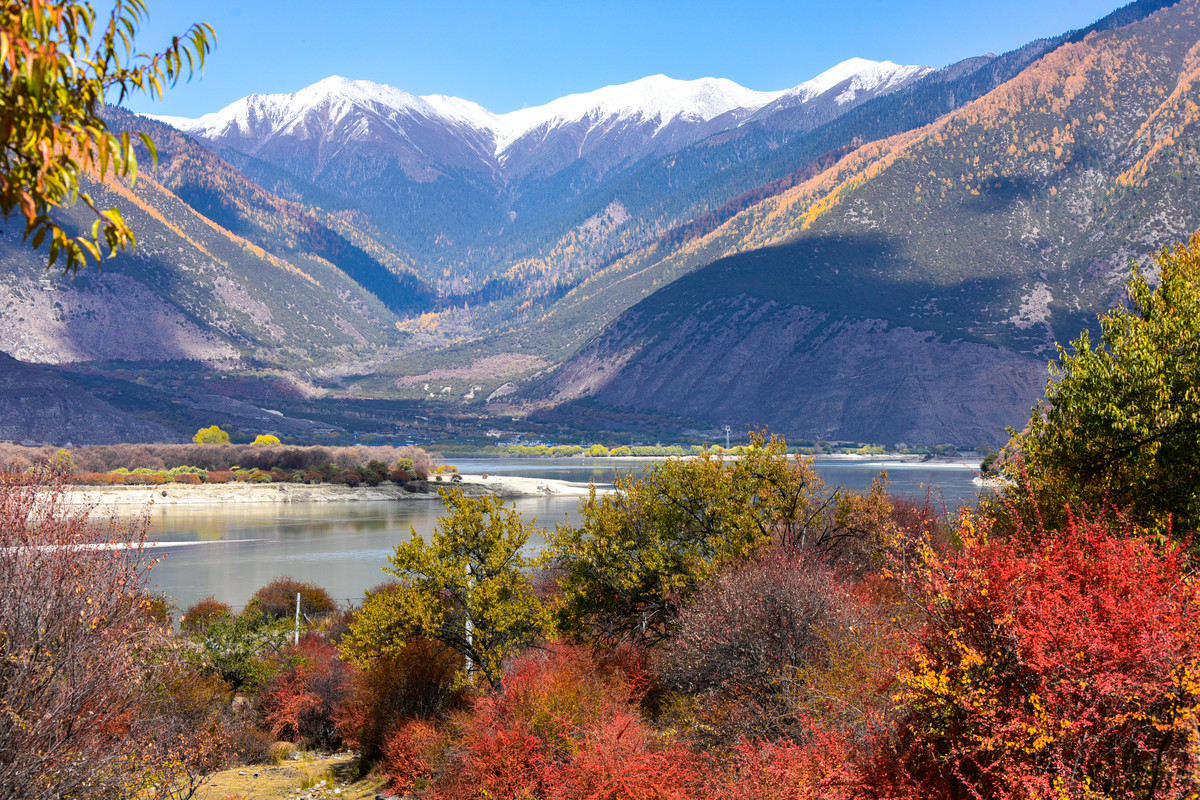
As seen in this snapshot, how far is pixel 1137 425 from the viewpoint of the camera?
56.6 ft

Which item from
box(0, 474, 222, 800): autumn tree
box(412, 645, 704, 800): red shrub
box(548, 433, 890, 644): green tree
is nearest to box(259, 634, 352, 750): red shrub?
box(548, 433, 890, 644): green tree

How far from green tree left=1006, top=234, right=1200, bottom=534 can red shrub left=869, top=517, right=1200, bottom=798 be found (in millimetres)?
8212

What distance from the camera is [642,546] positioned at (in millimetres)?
24797

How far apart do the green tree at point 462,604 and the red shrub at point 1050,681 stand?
45.2 ft

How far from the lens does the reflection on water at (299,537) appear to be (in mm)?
50188

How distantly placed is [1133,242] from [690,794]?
19537 centimetres

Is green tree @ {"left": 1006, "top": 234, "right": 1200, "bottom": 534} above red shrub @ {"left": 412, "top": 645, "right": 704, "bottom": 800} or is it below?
above

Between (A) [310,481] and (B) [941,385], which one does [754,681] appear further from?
(B) [941,385]

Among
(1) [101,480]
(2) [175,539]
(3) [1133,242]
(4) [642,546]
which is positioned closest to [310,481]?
(1) [101,480]

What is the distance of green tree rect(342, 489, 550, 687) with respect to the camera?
21.1m

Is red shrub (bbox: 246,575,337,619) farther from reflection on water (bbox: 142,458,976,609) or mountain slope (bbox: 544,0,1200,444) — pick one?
mountain slope (bbox: 544,0,1200,444)

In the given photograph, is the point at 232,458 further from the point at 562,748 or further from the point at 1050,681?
the point at 1050,681

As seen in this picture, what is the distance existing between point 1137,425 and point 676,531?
1182cm

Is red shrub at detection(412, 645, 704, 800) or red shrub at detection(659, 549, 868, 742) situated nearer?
red shrub at detection(412, 645, 704, 800)
